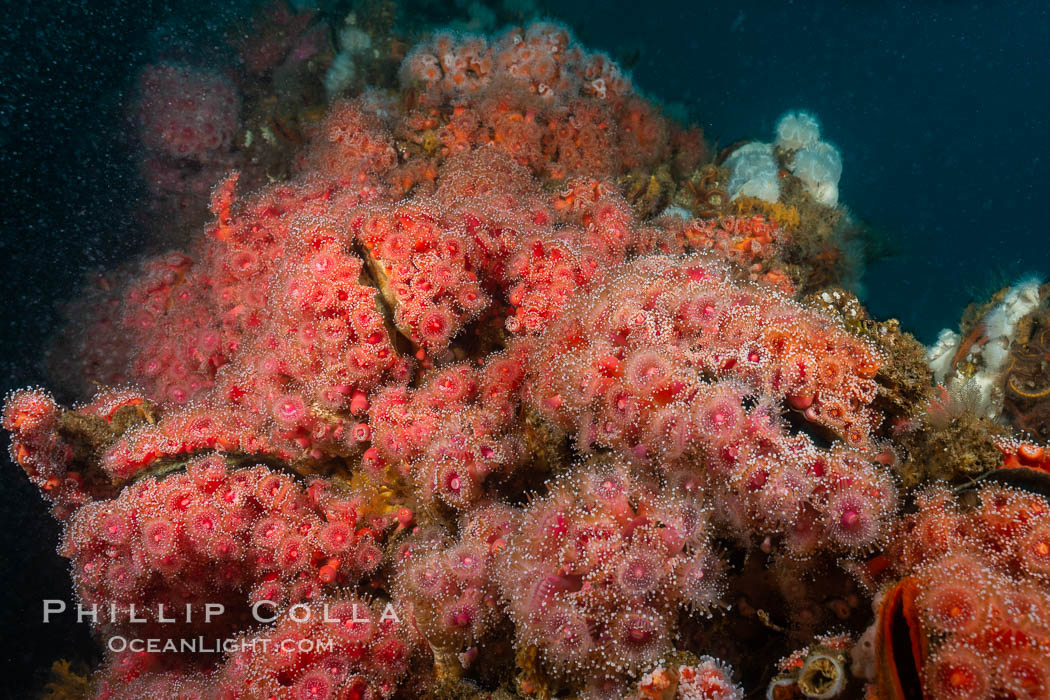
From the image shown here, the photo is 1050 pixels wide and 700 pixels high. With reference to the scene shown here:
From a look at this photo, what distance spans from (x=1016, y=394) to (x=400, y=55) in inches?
478

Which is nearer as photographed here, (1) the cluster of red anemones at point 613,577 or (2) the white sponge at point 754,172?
(1) the cluster of red anemones at point 613,577

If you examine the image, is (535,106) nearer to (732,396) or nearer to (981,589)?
(732,396)

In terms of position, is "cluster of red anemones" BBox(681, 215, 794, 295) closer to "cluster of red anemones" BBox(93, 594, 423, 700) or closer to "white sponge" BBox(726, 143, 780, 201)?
"white sponge" BBox(726, 143, 780, 201)

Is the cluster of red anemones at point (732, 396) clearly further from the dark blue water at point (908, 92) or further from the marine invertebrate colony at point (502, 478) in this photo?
the dark blue water at point (908, 92)

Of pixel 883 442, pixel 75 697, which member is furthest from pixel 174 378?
pixel 883 442

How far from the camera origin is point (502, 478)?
3807mm

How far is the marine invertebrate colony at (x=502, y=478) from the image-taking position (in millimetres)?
2576

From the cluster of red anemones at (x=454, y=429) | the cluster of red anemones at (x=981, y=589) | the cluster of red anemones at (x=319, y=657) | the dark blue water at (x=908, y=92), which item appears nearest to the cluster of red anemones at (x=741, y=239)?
the cluster of red anemones at (x=454, y=429)

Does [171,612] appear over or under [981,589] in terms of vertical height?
under

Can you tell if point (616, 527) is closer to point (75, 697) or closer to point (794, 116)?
point (75, 697)

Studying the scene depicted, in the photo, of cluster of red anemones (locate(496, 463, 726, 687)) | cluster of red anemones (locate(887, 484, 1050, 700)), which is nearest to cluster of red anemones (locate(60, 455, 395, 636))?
cluster of red anemones (locate(496, 463, 726, 687))

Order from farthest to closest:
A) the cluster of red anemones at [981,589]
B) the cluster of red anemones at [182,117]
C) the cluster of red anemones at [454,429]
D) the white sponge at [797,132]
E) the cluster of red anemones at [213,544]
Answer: the cluster of red anemones at [182,117]
the white sponge at [797,132]
the cluster of red anemones at [213,544]
the cluster of red anemones at [454,429]
the cluster of red anemones at [981,589]

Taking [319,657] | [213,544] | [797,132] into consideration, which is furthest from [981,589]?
[797,132]

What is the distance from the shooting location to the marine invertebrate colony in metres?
2.58
